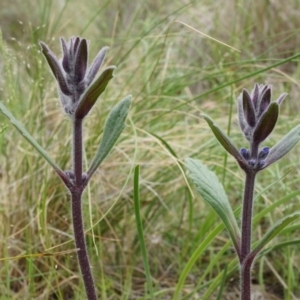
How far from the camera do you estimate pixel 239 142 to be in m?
2.08

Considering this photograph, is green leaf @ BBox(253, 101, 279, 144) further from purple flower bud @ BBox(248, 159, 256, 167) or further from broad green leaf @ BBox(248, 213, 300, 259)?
broad green leaf @ BBox(248, 213, 300, 259)

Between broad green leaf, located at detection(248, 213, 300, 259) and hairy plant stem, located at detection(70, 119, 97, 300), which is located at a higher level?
hairy plant stem, located at detection(70, 119, 97, 300)

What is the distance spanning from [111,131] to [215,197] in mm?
201

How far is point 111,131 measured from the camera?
1019 millimetres

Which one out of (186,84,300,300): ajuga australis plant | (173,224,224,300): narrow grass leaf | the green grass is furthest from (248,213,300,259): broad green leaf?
the green grass

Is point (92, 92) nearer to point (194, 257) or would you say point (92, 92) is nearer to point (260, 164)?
point (260, 164)

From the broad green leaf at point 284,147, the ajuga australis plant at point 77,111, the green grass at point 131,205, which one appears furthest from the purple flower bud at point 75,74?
the green grass at point 131,205

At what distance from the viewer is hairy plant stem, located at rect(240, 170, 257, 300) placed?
37.5 inches

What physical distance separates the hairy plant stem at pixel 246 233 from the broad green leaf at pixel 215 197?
2 centimetres

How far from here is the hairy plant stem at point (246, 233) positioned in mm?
952

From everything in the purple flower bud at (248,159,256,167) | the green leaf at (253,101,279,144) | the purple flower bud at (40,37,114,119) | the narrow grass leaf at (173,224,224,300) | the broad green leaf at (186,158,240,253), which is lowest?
the narrow grass leaf at (173,224,224,300)

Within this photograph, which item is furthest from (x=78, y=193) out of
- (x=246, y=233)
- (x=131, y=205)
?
(x=131, y=205)

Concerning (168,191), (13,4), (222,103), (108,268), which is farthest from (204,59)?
(13,4)

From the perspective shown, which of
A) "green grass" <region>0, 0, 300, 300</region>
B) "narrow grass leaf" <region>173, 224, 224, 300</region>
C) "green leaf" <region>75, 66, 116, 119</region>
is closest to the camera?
"green leaf" <region>75, 66, 116, 119</region>
